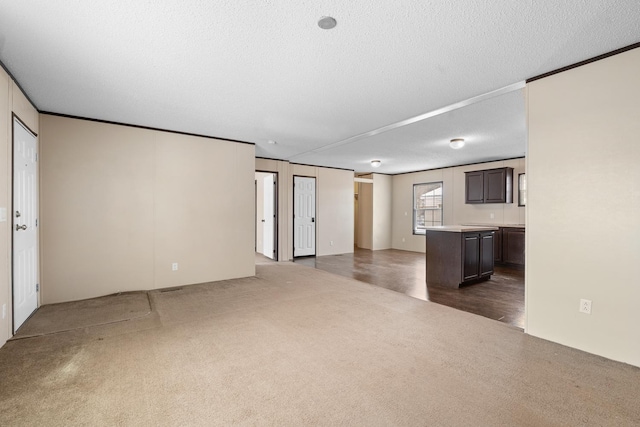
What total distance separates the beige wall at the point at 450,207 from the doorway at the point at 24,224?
27.5ft

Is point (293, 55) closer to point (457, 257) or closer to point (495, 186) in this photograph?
point (457, 257)

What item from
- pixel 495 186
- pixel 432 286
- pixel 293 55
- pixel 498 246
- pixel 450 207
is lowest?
pixel 432 286

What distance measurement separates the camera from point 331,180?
8.27 meters

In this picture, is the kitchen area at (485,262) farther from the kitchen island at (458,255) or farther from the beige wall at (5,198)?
the beige wall at (5,198)

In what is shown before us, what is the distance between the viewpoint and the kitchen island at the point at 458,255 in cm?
463

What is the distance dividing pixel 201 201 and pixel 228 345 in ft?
9.62

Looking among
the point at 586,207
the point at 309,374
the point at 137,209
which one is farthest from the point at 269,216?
the point at 586,207

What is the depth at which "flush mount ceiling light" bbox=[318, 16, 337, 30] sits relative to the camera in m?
1.97

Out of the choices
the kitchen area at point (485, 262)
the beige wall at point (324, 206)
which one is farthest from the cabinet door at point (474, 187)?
the beige wall at point (324, 206)

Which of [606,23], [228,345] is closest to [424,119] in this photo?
[606,23]

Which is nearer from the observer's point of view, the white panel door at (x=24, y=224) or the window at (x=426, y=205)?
the white panel door at (x=24, y=224)

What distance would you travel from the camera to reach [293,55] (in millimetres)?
2434

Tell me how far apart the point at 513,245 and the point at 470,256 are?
236 cm

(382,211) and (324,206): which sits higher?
(324,206)
